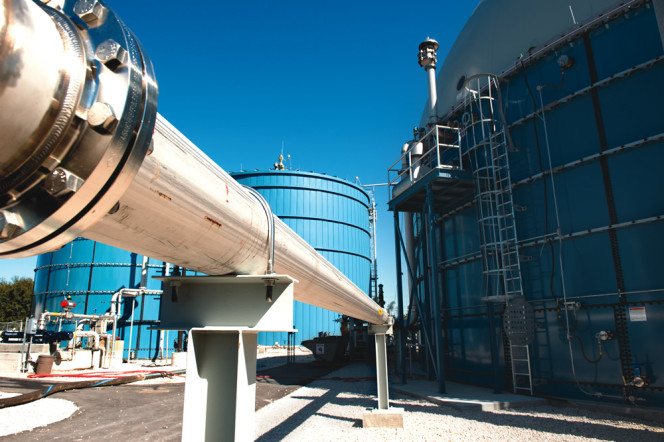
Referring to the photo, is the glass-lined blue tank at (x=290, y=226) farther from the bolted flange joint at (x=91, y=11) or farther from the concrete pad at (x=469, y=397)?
the bolted flange joint at (x=91, y=11)

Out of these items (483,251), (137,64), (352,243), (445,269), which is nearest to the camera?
(137,64)

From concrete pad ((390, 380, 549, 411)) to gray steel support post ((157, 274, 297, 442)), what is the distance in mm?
7182

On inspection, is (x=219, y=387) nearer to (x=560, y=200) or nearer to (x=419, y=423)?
(x=419, y=423)

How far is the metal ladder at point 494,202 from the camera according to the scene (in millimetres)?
9375

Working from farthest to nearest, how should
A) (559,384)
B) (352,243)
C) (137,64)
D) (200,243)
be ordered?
(352,243) → (559,384) → (200,243) → (137,64)

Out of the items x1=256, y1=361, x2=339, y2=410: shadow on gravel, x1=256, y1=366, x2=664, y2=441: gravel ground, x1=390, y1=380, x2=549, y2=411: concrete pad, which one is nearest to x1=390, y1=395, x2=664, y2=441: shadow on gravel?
x1=256, y1=366, x2=664, y2=441: gravel ground

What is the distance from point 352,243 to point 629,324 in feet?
75.4

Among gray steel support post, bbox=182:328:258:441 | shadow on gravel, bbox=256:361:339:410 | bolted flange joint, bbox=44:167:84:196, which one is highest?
bolted flange joint, bbox=44:167:84:196

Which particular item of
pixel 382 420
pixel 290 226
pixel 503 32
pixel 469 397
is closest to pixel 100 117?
pixel 382 420

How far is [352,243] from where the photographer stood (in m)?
30.2

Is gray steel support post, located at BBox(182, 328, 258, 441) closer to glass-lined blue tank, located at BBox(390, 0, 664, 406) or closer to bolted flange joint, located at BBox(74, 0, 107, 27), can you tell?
bolted flange joint, located at BBox(74, 0, 107, 27)

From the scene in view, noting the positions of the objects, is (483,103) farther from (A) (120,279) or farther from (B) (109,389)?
(A) (120,279)

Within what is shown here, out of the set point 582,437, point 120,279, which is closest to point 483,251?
point 582,437

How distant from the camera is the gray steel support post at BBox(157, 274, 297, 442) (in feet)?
7.47
